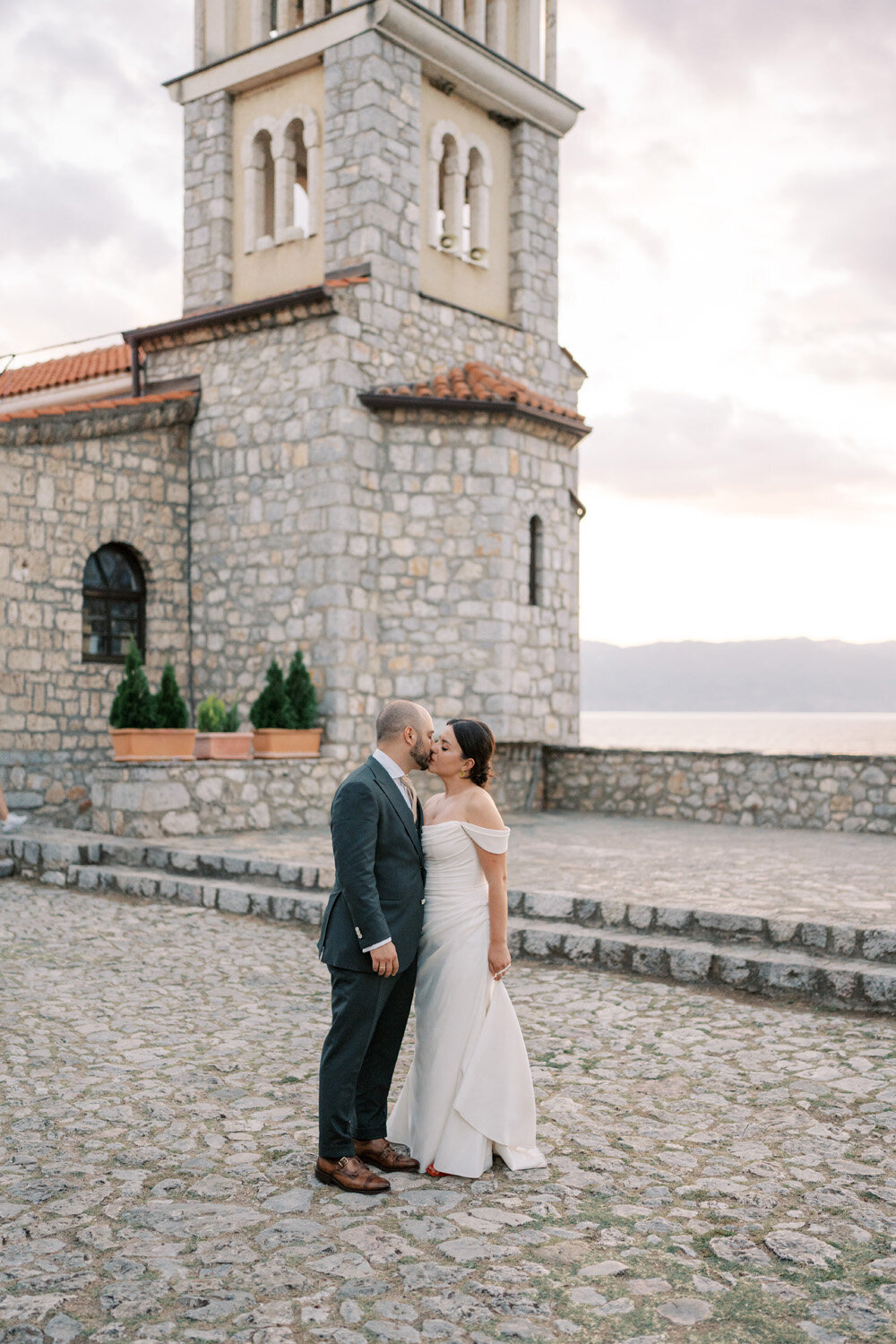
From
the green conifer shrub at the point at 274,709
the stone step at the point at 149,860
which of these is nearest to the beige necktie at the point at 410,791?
the stone step at the point at 149,860

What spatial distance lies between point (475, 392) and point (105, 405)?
4.82 meters

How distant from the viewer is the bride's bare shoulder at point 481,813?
4.24 meters

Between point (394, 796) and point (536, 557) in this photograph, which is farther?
point (536, 557)

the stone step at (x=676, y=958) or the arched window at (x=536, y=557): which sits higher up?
the arched window at (x=536, y=557)

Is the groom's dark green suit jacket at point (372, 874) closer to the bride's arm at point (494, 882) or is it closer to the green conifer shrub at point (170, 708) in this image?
the bride's arm at point (494, 882)

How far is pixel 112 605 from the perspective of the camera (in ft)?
50.0

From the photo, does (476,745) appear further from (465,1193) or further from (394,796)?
(465,1193)

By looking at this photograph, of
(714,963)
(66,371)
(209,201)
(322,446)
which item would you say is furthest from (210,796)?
(66,371)

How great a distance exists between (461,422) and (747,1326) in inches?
500

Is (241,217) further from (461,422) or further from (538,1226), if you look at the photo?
(538,1226)

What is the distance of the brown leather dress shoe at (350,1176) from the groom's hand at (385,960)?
0.70m

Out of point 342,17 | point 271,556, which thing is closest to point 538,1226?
point 271,556

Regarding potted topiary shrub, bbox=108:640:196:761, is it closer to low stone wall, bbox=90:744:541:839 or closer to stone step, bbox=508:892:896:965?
low stone wall, bbox=90:744:541:839

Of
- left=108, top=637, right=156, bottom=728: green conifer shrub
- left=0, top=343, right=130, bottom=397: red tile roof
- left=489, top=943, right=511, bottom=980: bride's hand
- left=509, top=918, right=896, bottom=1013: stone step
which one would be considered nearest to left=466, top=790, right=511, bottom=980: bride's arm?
left=489, top=943, right=511, bottom=980: bride's hand
